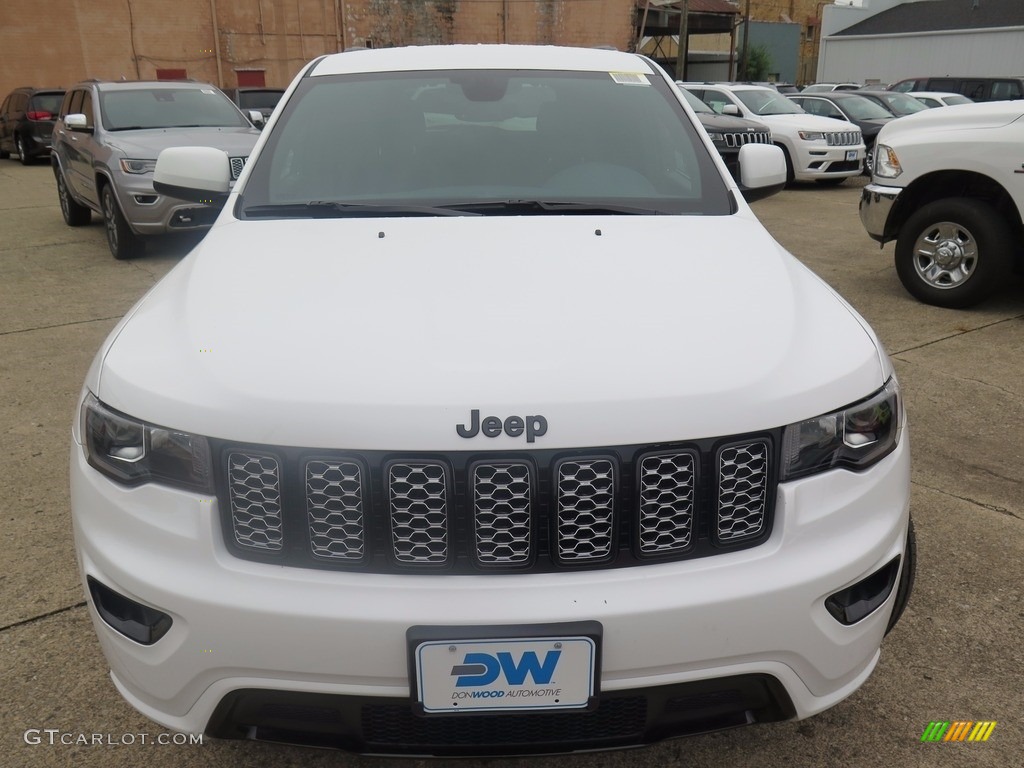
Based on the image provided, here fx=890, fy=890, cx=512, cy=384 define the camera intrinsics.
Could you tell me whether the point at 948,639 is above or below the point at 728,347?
below

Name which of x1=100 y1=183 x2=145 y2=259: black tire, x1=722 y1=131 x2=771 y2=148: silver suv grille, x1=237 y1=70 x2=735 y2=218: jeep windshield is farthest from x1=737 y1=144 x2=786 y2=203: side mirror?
x1=722 y1=131 x2=771 y2=148: silver suv grille

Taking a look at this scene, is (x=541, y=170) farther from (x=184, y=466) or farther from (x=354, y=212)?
(x=184, y=466)

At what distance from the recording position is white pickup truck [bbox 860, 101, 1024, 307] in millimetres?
5797

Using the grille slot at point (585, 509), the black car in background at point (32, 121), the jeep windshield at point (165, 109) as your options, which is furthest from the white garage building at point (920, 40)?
the grille slot at point (585, 509)

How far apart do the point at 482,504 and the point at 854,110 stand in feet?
52.8

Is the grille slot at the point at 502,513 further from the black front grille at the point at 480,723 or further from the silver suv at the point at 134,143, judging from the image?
the silver suv at the point at 134,143

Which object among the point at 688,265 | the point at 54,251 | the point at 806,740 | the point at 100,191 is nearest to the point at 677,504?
the point at 688,265

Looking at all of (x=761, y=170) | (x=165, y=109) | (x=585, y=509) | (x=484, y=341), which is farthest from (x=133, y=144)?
(x=585, y=509)

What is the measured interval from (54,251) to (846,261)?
25.0 ft

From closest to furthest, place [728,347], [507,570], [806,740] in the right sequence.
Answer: [507,570] < [728,347] < [806,740]

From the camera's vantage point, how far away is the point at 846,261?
26.3 ft

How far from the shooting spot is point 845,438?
Result: 1.79 metres

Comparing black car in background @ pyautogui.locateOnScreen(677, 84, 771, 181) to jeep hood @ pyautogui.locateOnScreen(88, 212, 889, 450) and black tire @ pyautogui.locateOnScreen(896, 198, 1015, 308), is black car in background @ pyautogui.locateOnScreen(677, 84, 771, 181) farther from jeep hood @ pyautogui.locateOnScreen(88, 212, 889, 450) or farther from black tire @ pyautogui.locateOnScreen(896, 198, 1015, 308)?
jeep hood @ pyautogui.locateOnScreen(88, 212, 889, 450)

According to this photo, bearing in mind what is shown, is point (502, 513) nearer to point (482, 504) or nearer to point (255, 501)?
point (482, 504)
